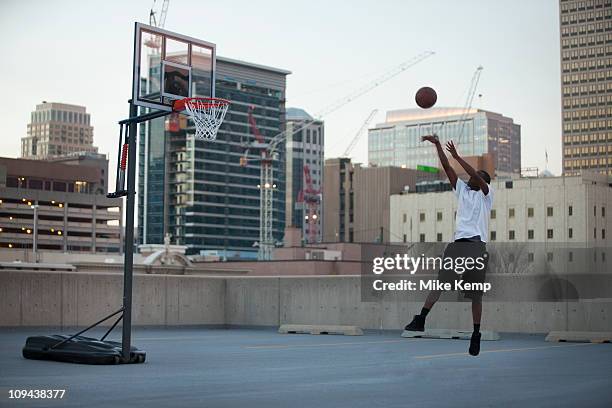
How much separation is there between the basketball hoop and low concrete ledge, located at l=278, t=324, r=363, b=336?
431 inches

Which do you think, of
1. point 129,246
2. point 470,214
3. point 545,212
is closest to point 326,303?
point 129,246

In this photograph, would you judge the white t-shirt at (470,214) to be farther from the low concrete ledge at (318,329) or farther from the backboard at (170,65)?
the low concrete ledge at (318,329)

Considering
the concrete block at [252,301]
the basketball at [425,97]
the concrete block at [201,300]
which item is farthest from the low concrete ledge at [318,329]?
the basketball at [425,97]

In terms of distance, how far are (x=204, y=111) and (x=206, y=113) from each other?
4.6 inches

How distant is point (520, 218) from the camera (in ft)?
604

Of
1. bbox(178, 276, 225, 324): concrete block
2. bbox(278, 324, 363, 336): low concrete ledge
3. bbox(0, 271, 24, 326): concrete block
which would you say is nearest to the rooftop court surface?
bbox(278, 324, 363, 336): low concrete ledge

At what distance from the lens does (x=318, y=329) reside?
2983 cm

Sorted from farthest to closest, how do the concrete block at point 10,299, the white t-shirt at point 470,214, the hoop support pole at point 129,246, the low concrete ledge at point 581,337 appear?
the concrete block at point 10,299 → the low concrete ledge at point 581,337 → the hoop support pole at point 129,246 → the white t-shirt at point 470,214

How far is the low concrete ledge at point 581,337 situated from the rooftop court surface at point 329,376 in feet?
4.08

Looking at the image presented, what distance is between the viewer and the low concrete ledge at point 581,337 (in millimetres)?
25016

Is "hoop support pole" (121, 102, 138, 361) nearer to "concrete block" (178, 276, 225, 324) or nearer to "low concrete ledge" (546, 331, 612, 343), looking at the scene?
"low concrete ledge" (546, 331, 612, 343)

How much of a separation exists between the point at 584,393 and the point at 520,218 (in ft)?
578

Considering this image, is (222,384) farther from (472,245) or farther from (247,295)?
(247,295)

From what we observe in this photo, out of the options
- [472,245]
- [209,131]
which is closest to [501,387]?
[472,245]
